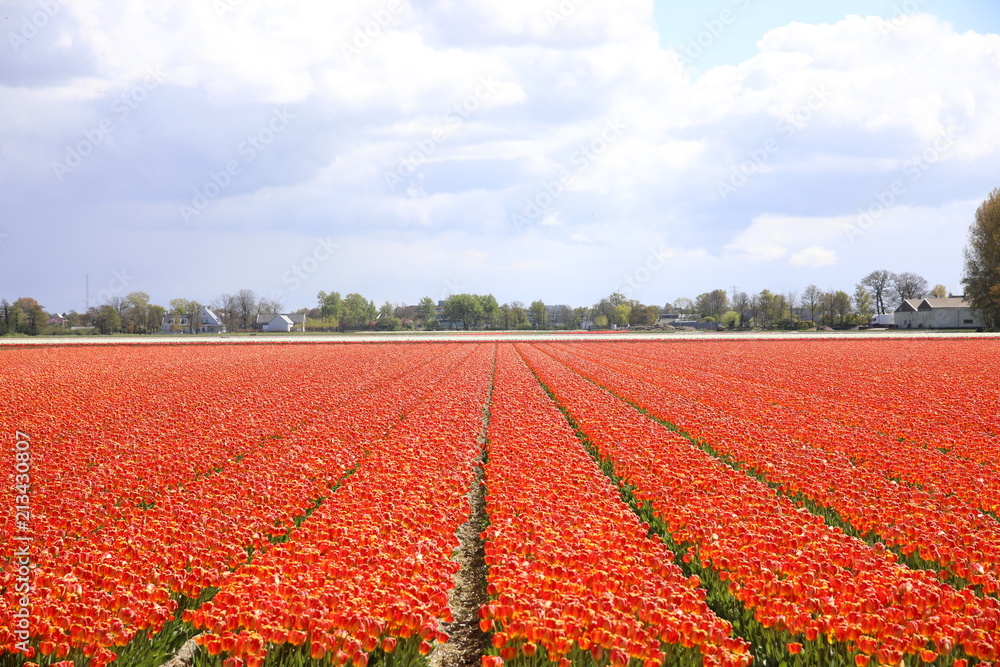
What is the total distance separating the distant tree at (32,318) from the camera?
105000 mm

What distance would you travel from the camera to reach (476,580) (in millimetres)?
6641

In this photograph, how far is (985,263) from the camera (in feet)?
276

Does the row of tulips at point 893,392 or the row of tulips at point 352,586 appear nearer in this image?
the row of tulips at point 352,586

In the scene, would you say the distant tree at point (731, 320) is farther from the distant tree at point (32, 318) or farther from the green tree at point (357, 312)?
the distant tree at point (32, 318)

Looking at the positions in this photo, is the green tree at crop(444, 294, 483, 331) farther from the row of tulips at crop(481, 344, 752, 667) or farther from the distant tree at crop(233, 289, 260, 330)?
the row of tulips at crop(481, 344, 752, 667)

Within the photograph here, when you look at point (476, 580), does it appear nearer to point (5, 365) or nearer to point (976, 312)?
point (5, 365)

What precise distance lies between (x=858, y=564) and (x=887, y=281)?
16527 centimetres

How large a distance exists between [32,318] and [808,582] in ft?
419

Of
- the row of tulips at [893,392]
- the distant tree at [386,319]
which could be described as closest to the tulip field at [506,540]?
the row of tulips at [893,392]

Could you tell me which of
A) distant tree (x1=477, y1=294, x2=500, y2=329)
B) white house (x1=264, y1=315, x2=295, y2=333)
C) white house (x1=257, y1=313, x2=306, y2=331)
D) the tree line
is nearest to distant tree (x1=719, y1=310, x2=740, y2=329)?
the tree line

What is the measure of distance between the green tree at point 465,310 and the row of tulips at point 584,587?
14931 centimetres

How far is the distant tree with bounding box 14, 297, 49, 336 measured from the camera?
10500cm

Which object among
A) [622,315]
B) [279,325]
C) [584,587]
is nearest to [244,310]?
[279,325]

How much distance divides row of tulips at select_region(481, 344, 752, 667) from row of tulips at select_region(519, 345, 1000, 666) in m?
0.42
